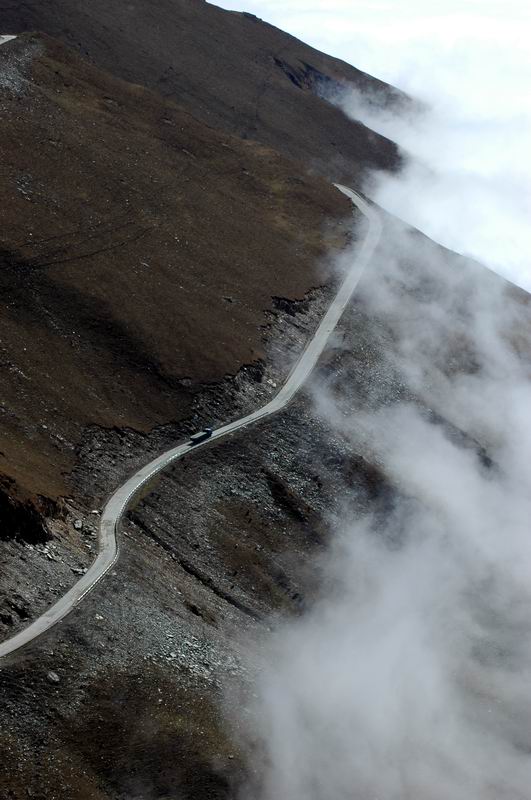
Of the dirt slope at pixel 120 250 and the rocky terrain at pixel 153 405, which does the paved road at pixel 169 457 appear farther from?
the dirt slope at pixel 120 250

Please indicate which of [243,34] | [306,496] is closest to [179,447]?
[306,496]

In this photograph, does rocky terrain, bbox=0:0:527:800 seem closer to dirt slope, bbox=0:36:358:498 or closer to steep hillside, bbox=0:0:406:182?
dirt slope, bbox=0:36:358:498

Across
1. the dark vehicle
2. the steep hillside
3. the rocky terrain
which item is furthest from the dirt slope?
the steep hillside

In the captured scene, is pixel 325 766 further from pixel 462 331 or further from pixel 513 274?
pixel 513 274

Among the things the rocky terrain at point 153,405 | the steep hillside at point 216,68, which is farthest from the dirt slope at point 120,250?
the steep hillside at point 216,68

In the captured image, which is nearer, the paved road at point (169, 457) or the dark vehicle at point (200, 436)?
the paved road at point (169, 457)

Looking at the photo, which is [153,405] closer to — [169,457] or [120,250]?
[169,457]
